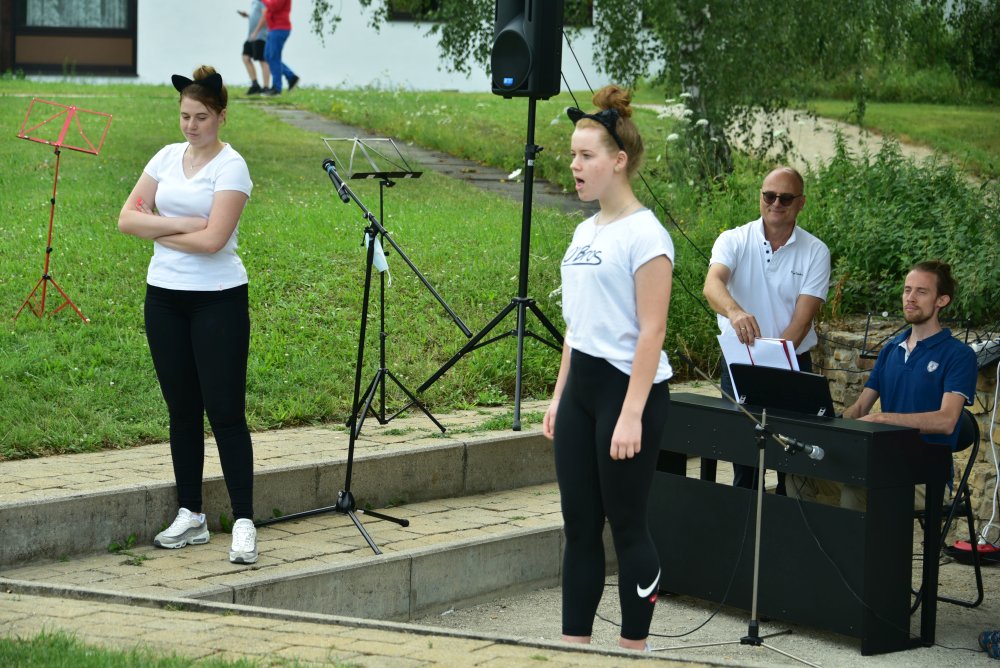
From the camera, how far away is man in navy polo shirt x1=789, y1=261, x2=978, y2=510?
5.80 m

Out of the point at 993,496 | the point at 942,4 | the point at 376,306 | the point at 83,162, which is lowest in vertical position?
the point at 993,496

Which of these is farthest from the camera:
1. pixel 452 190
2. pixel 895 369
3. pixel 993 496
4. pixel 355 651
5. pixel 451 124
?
pixel 451 124

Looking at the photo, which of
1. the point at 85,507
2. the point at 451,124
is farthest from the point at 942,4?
the point at 85,507

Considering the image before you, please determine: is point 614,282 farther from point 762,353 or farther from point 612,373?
point 762,353

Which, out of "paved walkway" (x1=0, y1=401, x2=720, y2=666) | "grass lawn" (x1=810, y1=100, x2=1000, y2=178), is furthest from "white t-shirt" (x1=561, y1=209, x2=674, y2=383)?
"grass lawn" (x1=810, y1=100, x2=1000, y2=178)

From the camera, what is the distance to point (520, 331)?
7.48m

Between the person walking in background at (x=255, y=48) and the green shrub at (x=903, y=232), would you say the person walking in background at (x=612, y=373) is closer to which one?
the green shrub at (x=903, y=232)

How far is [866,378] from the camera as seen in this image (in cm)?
782

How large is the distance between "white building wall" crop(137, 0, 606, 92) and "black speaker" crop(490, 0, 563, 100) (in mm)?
12097

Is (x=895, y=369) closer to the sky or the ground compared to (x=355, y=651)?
closer to the sky

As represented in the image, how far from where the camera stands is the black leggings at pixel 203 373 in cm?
561

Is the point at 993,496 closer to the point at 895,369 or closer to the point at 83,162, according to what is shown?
the point at 895,369

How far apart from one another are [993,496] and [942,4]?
6138 mm

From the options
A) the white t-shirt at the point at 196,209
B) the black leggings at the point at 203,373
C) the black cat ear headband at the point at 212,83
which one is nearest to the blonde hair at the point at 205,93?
the black cat ear headband at the point at 212,83
